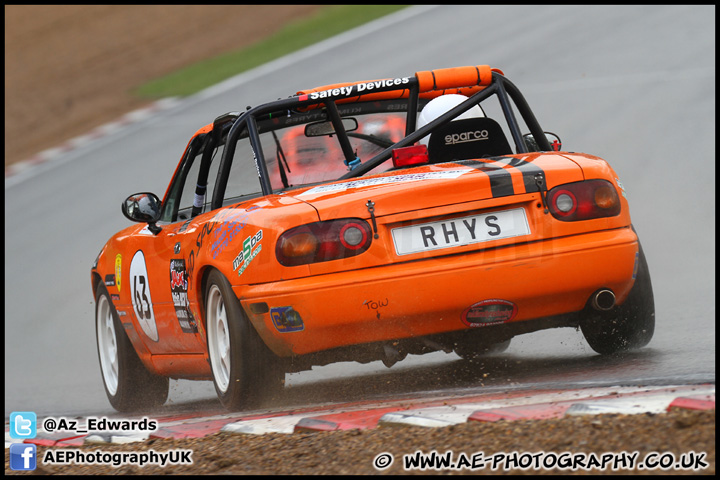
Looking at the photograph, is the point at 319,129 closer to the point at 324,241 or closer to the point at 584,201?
the point at 324,241

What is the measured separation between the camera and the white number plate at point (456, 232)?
186 inches

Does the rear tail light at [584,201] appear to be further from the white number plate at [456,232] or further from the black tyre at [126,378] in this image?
the black tyre at [126,378]

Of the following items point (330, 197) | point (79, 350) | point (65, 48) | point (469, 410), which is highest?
point (65, 48)

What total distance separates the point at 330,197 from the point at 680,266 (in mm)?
4234

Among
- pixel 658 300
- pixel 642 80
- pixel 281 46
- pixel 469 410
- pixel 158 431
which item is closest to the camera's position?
pixel 469 410

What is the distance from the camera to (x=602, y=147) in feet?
43.4

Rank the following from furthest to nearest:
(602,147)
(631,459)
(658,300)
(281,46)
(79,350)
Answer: (281,46), (602,147), (79,350), (658,300), (631,459)

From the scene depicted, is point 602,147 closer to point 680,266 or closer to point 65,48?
point 680,266

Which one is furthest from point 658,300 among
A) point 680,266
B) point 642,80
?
point 642,80

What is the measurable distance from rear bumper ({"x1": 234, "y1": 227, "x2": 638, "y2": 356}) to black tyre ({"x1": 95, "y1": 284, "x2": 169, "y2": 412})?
2.17 meters

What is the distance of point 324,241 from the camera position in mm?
4727

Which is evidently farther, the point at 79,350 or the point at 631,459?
the point at 79,350

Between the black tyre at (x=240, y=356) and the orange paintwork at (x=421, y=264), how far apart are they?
0.07 m

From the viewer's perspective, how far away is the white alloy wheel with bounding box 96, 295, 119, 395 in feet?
23.3
